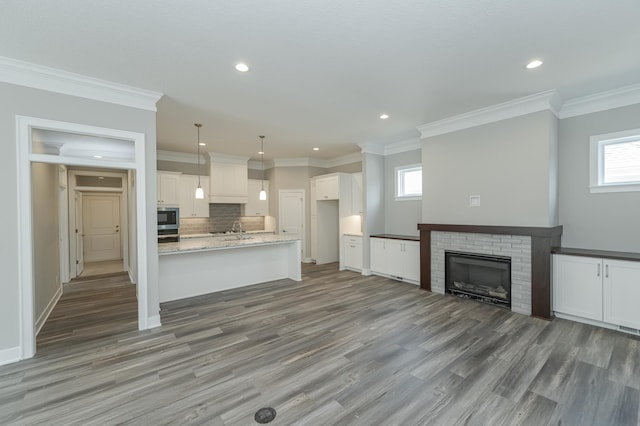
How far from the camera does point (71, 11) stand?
6.72ft

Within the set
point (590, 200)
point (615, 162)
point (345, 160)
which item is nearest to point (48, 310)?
point (345, 160)

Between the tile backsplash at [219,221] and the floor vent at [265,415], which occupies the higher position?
the tile backsplash at [219,221]

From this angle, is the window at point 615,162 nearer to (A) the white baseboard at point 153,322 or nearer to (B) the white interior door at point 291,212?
(B) the white interior door at point 291,212

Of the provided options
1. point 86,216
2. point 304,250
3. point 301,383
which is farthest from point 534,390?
point 86,216

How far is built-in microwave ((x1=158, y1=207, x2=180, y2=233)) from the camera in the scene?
19.7 feet

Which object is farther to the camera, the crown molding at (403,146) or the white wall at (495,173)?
the crown molding at (403,146)

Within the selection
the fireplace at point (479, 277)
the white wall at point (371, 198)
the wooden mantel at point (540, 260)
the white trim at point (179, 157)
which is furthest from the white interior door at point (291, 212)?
the wooden mantel at point (540, 260)

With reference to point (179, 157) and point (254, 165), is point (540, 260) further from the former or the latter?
point (179, 157)

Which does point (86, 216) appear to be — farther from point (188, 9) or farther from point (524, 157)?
point (524, 157)

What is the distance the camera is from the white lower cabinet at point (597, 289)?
3.20m

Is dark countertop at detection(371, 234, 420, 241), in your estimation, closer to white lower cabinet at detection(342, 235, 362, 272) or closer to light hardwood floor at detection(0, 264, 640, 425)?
white lower cabinet at detection(342, 235, 362, 272)

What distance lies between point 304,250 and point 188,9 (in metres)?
6.40

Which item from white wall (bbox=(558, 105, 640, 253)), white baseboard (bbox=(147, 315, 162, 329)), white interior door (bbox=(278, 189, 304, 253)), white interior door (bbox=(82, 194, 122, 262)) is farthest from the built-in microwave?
white wall (bbox=(558, 105, 640, 253))

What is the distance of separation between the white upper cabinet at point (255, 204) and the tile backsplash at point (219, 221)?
27 centimetres
